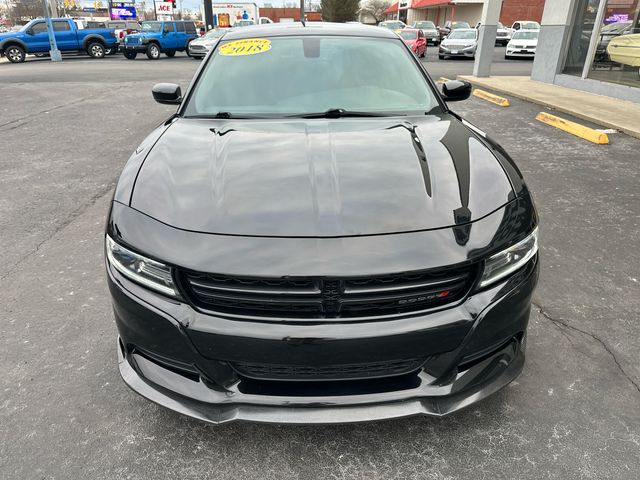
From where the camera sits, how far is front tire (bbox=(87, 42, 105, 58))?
24750 millimetres

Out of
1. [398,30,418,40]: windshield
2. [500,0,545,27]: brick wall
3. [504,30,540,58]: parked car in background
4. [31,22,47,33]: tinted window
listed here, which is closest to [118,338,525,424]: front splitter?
[398,30,418,40]: windshield

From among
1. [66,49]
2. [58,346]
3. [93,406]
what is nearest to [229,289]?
[93,406]

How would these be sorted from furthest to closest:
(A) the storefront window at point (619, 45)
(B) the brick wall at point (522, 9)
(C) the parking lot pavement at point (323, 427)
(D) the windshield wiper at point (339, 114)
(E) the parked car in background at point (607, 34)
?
(B) the brick wall at point (522, 9)
(E) the parked car in background at point (607, 34)
(A) the storefront window at point (619, 45)
(D) the windshield wiper at point (339, 114)
(C) the parking lot pavement at point (323, 427)

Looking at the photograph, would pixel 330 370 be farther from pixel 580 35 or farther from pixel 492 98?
pixel 580 35

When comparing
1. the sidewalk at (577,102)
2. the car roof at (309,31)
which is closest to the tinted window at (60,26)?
the sidewalk at (577,102)

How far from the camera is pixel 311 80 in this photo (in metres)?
3.08

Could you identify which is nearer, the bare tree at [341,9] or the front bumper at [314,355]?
the front bumper at [314,355]

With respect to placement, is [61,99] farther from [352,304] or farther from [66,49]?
[66,49]

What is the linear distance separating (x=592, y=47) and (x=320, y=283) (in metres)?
11.8

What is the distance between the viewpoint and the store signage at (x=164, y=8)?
1917 inches

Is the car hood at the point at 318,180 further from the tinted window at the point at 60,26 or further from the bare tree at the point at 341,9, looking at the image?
the bare tree at the point at 341,9

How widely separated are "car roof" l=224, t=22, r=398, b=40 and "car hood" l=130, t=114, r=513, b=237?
1.14m

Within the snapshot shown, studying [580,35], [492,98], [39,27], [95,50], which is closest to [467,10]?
[95,50]

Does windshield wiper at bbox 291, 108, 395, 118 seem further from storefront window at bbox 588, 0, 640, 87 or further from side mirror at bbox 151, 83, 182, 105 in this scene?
storefront window at bbox 588, 0, 640, 87
